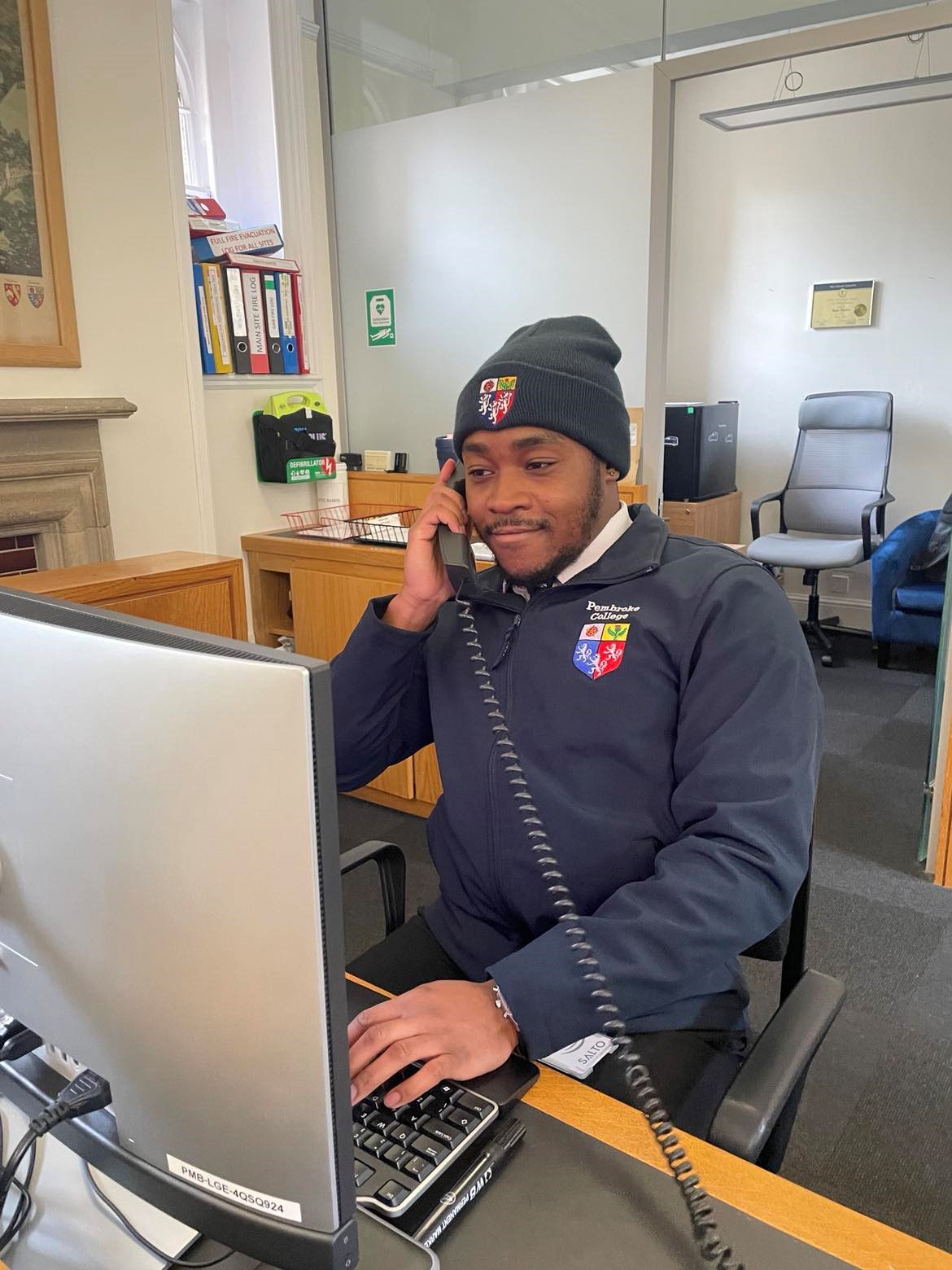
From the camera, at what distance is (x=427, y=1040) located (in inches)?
32.8

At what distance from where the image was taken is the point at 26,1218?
2.36ft

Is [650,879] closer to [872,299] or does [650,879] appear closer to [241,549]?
[241,549]

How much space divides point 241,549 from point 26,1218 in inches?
114

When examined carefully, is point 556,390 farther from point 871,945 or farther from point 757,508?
point 757,508

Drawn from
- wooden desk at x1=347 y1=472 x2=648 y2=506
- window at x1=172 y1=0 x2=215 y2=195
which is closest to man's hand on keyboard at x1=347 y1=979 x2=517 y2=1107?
wooden desk at x1=347 y1=472 x2=648 y2=506

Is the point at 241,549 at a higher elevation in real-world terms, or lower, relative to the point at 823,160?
lower

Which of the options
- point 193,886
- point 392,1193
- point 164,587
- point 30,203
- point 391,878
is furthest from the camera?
point 30,203

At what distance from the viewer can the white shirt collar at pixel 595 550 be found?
1.28 m

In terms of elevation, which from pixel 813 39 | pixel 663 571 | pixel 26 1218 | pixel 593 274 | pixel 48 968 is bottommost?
pixel 26 1218

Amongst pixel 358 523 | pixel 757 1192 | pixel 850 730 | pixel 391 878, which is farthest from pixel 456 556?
pixel 850 730

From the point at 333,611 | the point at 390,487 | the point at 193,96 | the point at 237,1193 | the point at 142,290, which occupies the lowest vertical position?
the point at 333,611

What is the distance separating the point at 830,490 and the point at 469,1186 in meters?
5.16

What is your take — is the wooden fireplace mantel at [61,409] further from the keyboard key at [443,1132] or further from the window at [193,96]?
the keyboard key at [443,1132]

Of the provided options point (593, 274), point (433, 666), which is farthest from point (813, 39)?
point (433, 666)
